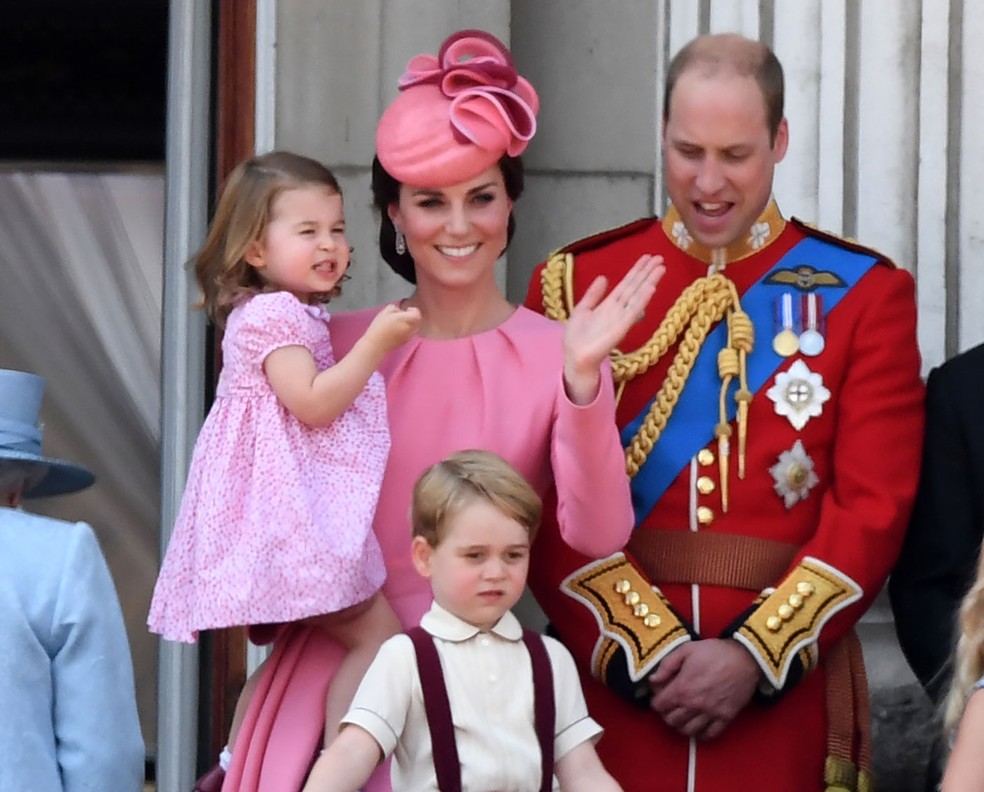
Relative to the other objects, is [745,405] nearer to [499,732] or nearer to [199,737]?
[499,732]

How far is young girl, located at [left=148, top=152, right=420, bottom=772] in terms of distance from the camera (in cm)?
401

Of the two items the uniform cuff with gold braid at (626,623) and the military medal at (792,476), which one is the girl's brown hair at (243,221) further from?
the military medal at (792,476)

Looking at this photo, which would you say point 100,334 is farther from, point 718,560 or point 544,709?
point 544,709

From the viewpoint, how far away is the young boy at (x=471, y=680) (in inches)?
148

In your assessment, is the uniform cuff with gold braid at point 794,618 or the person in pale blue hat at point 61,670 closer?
the person in pale blue hat at point 61,670

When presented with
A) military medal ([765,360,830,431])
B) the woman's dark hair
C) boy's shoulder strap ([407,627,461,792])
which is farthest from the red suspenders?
the woman's dark hair

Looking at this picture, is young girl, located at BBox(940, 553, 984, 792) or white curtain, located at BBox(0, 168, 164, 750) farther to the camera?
white curtain, located at BBox(0, 168, 164, 750)

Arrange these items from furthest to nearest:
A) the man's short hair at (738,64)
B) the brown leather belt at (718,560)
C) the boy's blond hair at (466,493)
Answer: the man's short hair at (738,64) < the brown leather belt at (718,560) < the boy's blond hair at (466,493)

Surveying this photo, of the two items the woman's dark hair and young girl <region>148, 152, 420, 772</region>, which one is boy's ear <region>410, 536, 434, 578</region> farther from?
the woman's dark hair

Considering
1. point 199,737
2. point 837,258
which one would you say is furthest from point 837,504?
point 199,737

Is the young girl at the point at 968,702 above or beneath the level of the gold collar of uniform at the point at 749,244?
beneath

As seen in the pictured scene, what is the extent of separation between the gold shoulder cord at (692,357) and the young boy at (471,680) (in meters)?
0.50

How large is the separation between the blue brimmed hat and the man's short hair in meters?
1.19

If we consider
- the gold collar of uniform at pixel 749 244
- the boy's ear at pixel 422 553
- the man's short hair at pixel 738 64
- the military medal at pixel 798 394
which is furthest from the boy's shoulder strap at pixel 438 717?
the man's short hair at pixel 738 64
